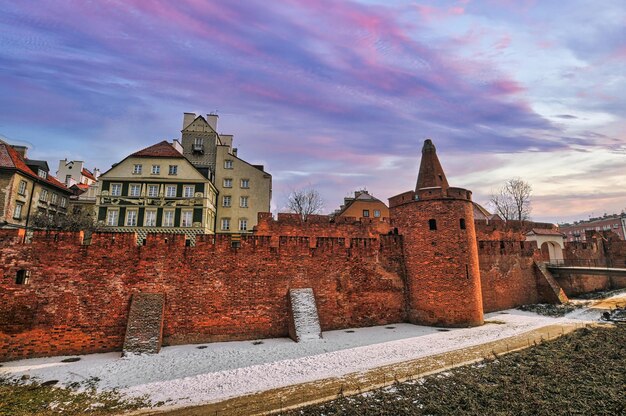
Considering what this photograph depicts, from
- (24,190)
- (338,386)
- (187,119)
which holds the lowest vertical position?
(338,386)

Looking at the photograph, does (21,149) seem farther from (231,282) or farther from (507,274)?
(507,274)

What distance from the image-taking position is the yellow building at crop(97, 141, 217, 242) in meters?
26.1

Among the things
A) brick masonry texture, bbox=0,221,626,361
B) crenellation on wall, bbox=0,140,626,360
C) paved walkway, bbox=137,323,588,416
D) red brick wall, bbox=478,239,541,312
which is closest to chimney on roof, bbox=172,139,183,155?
crenellation on wall, bbox=0,140,626,360

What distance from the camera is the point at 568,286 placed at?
25.3 metres

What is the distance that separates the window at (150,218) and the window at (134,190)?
1987mm

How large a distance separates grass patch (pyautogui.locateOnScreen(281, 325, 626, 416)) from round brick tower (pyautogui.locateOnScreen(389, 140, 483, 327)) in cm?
450

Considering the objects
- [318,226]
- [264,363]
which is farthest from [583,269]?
[264,363]

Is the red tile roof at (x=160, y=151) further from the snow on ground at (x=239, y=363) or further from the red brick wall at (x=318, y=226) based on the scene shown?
the snow on ground at (x=239, y=363)

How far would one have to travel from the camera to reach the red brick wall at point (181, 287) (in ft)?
34.3

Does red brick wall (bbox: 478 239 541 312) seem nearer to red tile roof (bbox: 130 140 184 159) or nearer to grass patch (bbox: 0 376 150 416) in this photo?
grass patch (bbox: 0 376 150 416)

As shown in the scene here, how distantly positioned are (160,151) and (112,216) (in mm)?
7111

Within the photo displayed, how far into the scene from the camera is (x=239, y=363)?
31.6 feet

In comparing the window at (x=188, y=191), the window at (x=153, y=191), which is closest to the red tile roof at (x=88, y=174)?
the window at (x=153, y=191)

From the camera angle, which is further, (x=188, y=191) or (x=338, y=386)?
(x=188, y=191)
